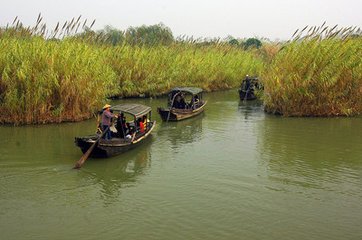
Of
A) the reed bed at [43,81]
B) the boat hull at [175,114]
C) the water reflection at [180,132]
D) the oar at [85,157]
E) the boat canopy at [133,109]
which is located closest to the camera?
the oar at [85,157]

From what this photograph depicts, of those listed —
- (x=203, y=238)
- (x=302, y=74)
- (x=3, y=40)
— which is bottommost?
(x=203, y=238)

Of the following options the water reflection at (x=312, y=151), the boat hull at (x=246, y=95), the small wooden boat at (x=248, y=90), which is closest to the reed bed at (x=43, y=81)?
the water reflection at (x=312, y=151)

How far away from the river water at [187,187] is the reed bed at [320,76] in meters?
3.00

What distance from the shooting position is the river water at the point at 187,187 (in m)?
7.62

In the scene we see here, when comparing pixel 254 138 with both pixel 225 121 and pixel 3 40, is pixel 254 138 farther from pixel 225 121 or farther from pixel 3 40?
pixel 3 40

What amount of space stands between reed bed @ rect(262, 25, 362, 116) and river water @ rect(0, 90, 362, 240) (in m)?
3.00

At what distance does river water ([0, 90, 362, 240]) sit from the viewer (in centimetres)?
762

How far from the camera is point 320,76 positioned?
1856 cm

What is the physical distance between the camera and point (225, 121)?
63.4ft

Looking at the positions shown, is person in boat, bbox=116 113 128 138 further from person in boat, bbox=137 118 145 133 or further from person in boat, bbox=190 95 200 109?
person in boat, bbox=190 95 200 109

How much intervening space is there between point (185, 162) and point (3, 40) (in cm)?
1000

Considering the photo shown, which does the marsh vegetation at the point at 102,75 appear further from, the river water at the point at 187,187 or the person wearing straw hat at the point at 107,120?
the person wearing straw hat at the point at 107,120

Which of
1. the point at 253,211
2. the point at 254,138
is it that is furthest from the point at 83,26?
the point at 253,211

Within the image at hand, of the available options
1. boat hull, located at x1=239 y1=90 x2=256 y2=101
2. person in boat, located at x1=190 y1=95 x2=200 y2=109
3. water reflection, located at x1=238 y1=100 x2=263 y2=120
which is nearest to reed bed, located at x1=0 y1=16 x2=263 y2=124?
person in boat, located at x1=190 y1=95 x2=200 y2=109
